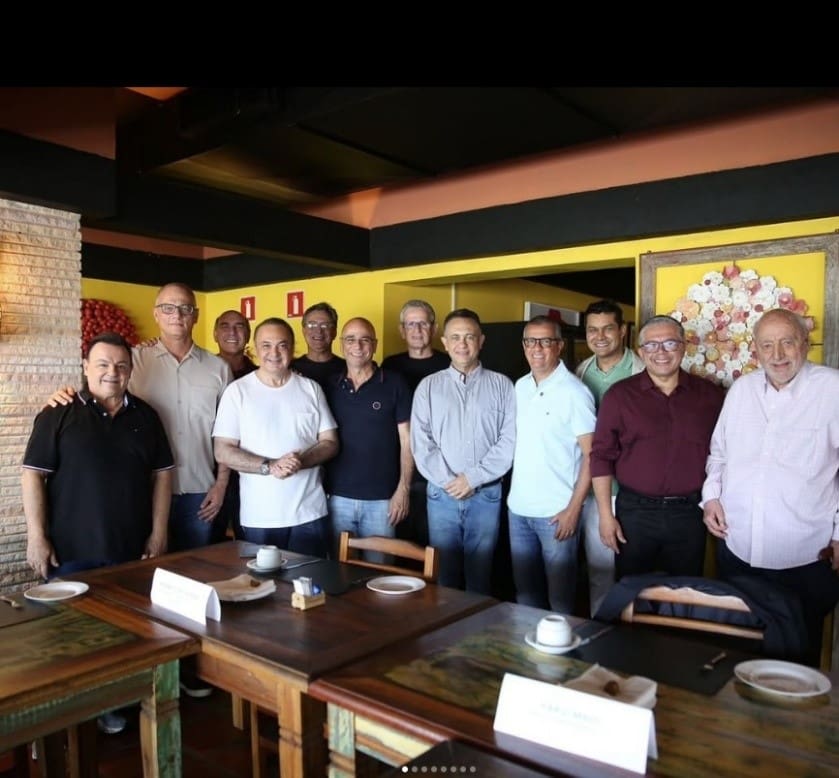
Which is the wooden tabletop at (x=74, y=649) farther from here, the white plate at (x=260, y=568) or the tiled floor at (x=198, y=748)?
the tiled floor at (x=198, y=748)

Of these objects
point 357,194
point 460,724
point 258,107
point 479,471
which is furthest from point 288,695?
point 357,194

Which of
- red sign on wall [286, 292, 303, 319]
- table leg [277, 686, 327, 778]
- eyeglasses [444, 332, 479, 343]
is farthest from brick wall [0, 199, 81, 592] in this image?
table leg [277, 686, 327, 778]

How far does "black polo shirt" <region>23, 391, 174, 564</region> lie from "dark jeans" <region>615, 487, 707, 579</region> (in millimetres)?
2007

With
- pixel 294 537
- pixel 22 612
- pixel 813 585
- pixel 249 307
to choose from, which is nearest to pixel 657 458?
pixel 813 585

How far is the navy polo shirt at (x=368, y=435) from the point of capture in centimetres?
344

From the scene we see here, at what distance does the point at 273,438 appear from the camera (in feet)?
10.3

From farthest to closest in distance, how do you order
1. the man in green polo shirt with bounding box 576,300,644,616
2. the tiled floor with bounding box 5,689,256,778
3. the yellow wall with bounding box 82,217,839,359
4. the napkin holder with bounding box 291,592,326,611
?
1. the yellow wall with bounding box 82,217,839,359
2. the man in green polo shirt with bounding box 576,300,644,616
3. the tiled floor with bounding box 5,689,256,778
4. the napkin holder with bounding box 291,592,326,611

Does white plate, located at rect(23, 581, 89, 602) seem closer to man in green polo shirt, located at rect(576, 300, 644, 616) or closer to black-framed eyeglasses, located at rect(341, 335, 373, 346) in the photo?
black-framed eyeglasses, located at rect(341, 335, 373, 346)

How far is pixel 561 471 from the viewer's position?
126 inches

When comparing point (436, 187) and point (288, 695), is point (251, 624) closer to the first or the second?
point (288, 695)

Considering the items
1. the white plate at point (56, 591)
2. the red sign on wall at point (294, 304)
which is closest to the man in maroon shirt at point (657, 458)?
the white plate at point (56, 591)

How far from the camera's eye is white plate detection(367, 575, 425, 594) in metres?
2.09

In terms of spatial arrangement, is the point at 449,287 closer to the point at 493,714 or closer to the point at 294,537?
the point at 294,537

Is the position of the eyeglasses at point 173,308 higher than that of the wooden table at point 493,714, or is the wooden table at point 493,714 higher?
the eyeglasses at point 173,308
